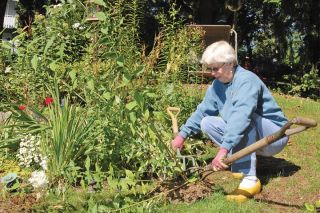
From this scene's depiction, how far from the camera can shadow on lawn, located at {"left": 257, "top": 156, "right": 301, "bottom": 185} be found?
4272 mm

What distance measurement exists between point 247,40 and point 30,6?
9267 millimetres

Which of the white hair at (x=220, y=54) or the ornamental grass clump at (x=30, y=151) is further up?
the white hair at (x=220, y=54)

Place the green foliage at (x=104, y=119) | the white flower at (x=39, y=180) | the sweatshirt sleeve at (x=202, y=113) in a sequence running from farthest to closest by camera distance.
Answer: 1. the sweatshirt sleeve at (x=202, y=113)
2. the white flower at (x=39, y=180)
3. the green foliage at (x=104, y=119)

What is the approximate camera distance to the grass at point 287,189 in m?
3.48

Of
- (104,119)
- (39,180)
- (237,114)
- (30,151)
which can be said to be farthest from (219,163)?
(30,151)

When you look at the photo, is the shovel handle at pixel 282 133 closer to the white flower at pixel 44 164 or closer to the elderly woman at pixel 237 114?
the elderly woman at pixel 237 114

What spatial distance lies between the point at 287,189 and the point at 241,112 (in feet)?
2.88

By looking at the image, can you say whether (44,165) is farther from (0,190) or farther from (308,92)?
(308,92)

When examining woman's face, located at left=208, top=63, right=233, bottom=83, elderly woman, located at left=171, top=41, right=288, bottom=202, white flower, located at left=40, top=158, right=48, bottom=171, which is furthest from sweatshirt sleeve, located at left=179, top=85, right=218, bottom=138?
white flower, located at left=40, top=158, right=48, bottom=171

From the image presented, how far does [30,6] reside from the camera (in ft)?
68.0

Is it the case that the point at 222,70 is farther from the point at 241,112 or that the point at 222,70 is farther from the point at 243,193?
the point at 243,193

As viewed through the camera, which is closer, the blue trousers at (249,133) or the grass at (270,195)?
the grass at (270,195)

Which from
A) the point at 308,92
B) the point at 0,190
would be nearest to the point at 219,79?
the point at 0,190

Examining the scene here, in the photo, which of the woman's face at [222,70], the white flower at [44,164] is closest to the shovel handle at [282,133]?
the woman's face at [222,70]
